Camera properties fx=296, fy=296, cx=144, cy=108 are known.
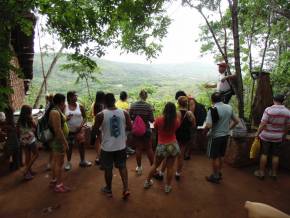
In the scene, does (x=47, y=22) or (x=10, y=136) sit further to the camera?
(x=10, y=136)

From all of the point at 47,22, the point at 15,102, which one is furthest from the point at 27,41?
the point at 47,22

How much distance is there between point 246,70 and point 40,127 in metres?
9.25

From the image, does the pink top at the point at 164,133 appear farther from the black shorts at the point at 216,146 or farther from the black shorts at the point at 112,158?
the black shorts at the point at 216,146

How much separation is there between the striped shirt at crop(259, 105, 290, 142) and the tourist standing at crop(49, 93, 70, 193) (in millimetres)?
3820

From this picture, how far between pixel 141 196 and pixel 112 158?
90 cm

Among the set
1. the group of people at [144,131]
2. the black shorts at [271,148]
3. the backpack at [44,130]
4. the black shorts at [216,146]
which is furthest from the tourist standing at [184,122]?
the backpack at [44,130]

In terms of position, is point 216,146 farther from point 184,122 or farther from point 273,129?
point 273,129

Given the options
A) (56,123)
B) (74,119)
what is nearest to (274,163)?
(74,119)

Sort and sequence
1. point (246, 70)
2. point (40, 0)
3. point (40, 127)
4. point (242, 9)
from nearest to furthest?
point (40, 0)
point (40, 127)
point (242, 9)
point (246, 70)

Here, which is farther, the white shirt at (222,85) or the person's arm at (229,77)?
the white shirt at (222,85)

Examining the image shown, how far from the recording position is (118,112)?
4809mm

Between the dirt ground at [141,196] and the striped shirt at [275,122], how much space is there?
0.95 metres

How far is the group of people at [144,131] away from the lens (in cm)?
483

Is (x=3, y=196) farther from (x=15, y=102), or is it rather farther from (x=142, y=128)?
(x=15, y=102)
